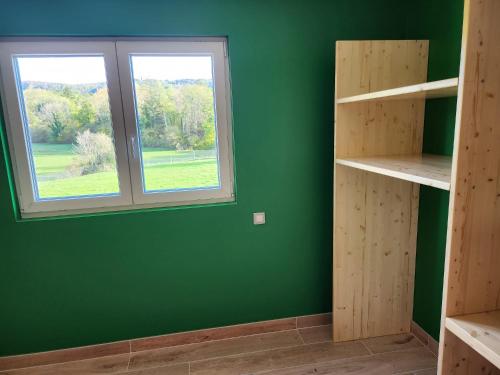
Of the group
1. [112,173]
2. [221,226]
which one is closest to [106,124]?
[112,173]

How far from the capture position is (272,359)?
2119 mm

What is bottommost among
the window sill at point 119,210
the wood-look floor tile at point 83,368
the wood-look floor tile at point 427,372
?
the wood-look floor tile at point 427,372

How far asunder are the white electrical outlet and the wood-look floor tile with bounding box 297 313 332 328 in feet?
2.71

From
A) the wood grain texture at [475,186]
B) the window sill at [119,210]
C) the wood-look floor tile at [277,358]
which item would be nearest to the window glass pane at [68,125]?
the window sill at [119,210]

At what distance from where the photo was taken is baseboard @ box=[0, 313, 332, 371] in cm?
211

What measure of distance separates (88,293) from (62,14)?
1.71m

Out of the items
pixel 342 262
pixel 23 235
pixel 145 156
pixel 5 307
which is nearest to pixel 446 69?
pixel 342 262

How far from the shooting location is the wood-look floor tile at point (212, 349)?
2136mm

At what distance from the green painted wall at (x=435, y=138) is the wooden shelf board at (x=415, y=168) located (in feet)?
0.71

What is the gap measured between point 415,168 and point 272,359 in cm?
151

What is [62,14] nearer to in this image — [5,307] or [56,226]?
[56,226]

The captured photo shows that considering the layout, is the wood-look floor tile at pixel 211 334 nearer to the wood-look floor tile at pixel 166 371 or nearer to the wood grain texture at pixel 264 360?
the wood grain texture at pixel 264 360

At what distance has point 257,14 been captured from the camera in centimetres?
201

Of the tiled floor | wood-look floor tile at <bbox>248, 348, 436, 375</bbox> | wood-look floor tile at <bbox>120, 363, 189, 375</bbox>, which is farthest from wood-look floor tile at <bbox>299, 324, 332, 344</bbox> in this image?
wood-look floor tile at <bbox>120, 363, 189, 375</bbox>
